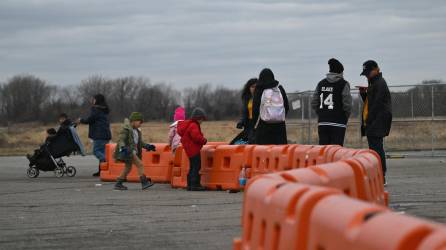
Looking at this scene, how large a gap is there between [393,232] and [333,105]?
1131 centimetres

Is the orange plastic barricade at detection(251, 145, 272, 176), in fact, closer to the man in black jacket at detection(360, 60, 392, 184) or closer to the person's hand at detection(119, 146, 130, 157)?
the man in black jacket at detection(360, 60, 392, 184)

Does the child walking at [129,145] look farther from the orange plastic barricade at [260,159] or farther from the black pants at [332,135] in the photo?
the black pants at [332,135]

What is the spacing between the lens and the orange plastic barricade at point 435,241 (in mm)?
3365

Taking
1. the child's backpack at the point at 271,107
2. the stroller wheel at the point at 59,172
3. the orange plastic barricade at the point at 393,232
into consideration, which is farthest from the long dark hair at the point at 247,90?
the orange plastic barricade at the point at 393,232

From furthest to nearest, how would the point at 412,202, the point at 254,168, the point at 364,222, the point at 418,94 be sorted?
the point at 418,94 → the point at 254,168 → the point at 412,202 → the point at 364,222

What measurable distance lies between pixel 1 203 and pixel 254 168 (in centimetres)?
394

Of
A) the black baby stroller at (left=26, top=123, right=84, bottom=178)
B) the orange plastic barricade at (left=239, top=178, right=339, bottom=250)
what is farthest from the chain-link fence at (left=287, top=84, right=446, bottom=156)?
the orange plastic barricade at (left=239, top=178, right=339, bottom=250)

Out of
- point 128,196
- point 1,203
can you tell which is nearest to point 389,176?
point 128,196

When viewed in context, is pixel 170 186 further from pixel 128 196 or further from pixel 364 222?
pixel 364 222

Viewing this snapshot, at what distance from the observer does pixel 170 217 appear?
10820mm

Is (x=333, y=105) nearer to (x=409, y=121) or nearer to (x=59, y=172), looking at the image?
(x=59, y=172)

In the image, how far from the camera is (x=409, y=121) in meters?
25.6

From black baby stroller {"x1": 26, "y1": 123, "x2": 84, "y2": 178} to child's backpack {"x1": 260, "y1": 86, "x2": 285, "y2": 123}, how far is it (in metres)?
6.58

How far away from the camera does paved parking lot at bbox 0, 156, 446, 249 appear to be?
8758 mm
